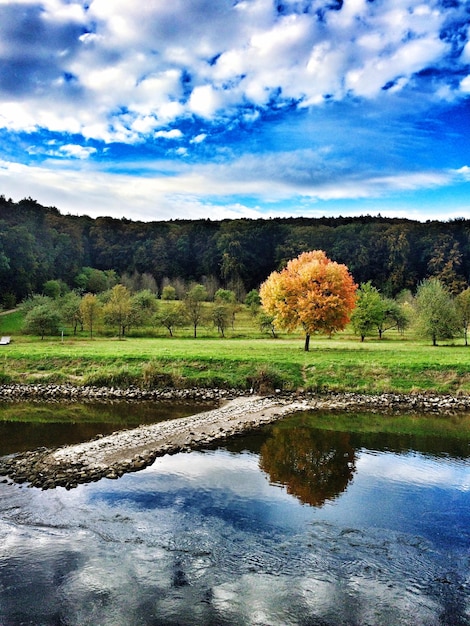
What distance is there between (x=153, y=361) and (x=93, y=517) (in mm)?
23300

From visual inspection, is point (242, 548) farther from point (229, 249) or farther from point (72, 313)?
point (229, 249)

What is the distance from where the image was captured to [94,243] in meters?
135

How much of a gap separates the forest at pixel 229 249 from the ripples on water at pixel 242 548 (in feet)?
268

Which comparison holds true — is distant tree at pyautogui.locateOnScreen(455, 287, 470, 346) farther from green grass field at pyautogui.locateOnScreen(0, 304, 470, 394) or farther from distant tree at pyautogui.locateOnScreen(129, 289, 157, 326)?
distant tree at pyautogui.locateOnScreen(129, 289, 157, 326)

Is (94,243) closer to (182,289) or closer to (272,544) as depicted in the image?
(182,289)

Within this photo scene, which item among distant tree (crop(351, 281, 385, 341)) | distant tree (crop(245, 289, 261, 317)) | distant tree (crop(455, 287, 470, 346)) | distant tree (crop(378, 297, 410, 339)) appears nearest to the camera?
distant tree (crop(455, 287, 470, 346))

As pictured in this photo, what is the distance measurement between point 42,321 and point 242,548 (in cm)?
5159

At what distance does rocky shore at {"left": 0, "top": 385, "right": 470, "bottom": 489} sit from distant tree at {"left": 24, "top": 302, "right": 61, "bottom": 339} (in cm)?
2375

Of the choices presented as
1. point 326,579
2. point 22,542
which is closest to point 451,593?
point 326,579

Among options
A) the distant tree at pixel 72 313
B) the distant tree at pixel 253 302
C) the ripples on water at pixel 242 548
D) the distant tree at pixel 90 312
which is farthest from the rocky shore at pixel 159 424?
the distant tree at pixel 253 302

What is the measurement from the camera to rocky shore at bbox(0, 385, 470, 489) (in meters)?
18.2

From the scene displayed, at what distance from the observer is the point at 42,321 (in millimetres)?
58094

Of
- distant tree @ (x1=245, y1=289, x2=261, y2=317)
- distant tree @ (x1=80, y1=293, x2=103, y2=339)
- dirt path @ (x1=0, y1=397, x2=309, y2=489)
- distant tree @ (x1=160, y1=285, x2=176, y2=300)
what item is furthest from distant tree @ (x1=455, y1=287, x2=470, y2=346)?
distant tree @ (x1=160, y1=285, x2=176, y2=300)

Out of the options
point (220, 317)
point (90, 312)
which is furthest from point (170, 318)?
point (90, 312)
